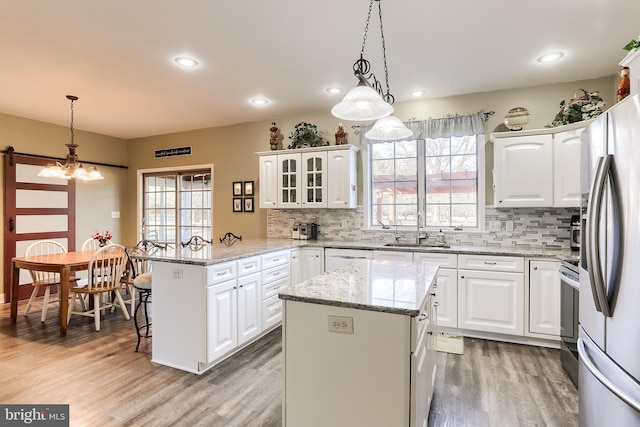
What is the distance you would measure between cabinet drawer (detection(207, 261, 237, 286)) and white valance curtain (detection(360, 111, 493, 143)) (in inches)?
106

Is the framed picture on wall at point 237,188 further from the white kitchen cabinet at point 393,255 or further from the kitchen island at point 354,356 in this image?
the kitchen island at point 354,356

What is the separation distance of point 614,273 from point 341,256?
278cm

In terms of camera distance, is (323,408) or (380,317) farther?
(323,408)

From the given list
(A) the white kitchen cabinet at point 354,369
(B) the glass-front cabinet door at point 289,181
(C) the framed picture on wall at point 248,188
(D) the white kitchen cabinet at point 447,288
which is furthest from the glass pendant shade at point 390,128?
(C) the framed picture on wall at point 248,188

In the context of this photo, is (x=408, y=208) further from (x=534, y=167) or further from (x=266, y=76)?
(x=266, y=76)

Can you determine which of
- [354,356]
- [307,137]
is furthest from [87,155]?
[354,356]

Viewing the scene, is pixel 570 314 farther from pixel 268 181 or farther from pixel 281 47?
pixel 268 181

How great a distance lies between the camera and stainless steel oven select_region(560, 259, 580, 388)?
96.6 inches

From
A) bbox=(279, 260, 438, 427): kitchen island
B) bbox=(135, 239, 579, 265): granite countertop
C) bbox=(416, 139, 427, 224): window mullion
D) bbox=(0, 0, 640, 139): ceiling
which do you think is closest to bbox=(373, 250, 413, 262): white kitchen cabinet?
bbox=(135, 239, 579, 265): granite countertop

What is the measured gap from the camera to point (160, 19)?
2.42 meters

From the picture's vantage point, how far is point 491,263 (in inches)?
129

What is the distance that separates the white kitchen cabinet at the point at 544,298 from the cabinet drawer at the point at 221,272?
108 inches

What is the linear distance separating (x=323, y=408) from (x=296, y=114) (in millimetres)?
3971

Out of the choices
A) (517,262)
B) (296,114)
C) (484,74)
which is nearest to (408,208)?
(517,262)
